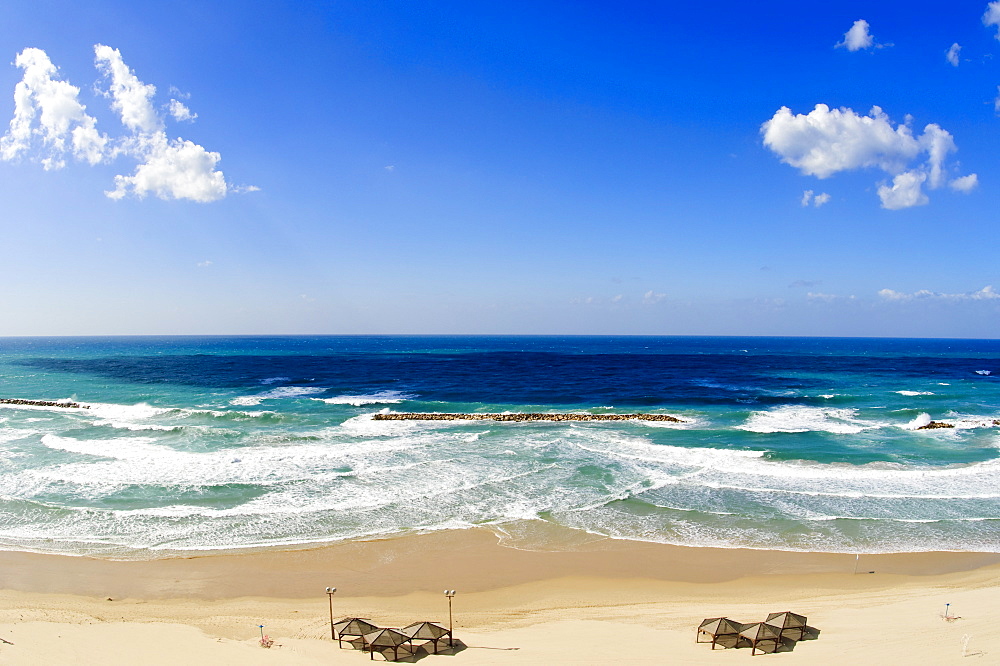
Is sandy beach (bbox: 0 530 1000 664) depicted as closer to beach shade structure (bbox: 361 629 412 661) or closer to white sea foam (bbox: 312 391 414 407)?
beach shade structure (bbox: 361 629 412 661)

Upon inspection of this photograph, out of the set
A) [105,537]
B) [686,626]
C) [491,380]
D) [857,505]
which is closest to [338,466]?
[105,537]

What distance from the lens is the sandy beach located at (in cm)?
1293

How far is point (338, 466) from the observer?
95.0 feet

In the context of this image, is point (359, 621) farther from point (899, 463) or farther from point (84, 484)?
point (899, 463)

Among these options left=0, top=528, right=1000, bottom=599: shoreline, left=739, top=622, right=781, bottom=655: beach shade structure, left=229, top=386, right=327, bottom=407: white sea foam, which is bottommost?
left=0, top=528, right=1000, bottom=599: shoreline

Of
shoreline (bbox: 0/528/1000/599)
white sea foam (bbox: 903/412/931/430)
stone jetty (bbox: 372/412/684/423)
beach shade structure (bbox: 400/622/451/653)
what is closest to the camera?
beach shade structure (bbox: 400/622/451/653)

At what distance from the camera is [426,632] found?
43.1 feet

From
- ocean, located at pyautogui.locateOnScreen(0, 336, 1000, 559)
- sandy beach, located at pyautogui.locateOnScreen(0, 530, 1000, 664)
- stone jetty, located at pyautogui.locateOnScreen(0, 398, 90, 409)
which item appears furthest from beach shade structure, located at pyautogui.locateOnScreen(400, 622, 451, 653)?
stone jetty, located at pyautogui.locateOnScreen(0, 398, 90, 409)

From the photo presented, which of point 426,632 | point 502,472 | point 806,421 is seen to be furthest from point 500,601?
point 806,421

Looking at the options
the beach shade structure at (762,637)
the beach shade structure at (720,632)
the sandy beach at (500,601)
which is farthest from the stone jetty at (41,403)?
the beach shade structure at (762,637)

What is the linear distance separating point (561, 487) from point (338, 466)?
41.2ft

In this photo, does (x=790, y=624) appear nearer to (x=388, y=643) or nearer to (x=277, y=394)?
(x=388, y=643)

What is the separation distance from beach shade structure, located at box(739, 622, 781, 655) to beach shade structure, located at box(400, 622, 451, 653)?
756cm

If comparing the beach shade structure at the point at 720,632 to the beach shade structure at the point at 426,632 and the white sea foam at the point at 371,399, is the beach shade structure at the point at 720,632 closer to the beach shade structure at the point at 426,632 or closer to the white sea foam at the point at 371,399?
the beach shade structure at the point at 426,632
